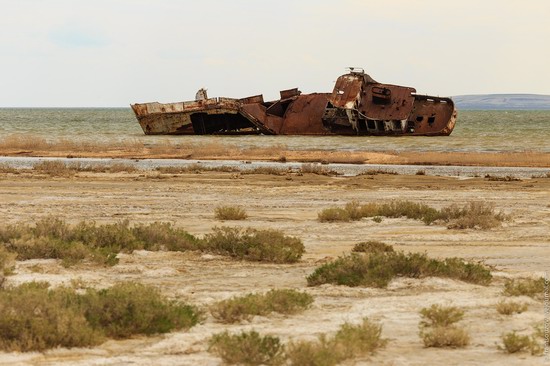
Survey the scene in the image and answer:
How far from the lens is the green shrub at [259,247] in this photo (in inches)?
452

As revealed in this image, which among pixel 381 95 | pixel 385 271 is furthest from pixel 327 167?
pixel 385 271

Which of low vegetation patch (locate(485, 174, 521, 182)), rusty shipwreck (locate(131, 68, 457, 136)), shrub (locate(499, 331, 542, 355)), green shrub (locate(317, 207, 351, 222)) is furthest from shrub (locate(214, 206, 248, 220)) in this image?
rusty shipwreck (locate(131, 68, 457, 136))

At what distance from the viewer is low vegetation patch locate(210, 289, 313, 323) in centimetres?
806

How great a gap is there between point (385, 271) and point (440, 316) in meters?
2.11

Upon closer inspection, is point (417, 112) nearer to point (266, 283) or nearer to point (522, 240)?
point (522, 240)

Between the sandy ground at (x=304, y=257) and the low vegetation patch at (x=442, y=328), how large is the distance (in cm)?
9

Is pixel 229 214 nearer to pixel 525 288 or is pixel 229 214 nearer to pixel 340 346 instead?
pixel 525 288

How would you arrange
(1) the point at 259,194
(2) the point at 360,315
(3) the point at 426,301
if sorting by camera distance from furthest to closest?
1. (1) the point at 259,194
2. (3) the point at 426,301
3. (2) the point at 360,315

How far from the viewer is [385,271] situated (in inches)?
393

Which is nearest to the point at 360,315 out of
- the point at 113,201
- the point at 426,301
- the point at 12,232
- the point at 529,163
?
the point at 426,301

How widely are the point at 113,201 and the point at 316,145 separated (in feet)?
89.8

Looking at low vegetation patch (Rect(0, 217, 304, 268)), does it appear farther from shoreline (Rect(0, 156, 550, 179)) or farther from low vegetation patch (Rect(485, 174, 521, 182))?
shoreline (Rect(0, 156, 550, 179))

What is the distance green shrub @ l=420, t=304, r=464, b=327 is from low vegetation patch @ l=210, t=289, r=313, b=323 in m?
1.18

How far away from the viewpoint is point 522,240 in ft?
44.7
